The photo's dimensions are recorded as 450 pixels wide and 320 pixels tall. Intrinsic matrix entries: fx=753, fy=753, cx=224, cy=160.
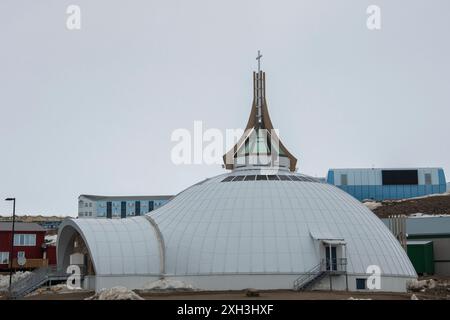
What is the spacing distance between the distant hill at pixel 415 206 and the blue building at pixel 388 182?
4.91 metres

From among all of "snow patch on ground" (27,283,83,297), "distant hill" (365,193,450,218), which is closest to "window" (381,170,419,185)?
"distant hill" (365,193,450,218)

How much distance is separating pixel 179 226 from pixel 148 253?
350cm

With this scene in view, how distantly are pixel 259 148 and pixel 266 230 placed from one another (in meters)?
13.3

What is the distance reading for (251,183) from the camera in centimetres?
6406

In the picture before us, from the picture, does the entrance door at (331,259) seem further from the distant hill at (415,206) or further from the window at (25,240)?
the distant hill at (415,206)

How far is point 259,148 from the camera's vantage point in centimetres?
6919

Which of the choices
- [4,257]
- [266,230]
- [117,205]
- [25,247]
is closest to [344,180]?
[117,205]

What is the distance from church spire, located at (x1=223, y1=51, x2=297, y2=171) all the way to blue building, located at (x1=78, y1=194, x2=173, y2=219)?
79771 millimetres

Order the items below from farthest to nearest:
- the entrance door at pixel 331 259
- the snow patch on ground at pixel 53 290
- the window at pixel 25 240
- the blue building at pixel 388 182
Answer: the blue building at pixel 388 182, the window at pixel 25 240, the snow patch on ground at pixel 53 290, the entrance door at pixel 331 259

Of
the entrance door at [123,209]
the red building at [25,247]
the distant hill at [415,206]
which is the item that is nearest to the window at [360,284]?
the red building at [25,247]

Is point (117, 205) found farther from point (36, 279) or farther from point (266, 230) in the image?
point (266, 230)

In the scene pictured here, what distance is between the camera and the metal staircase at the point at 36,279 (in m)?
58.6

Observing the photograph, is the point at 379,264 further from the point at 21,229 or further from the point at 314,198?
the point at 21,229
